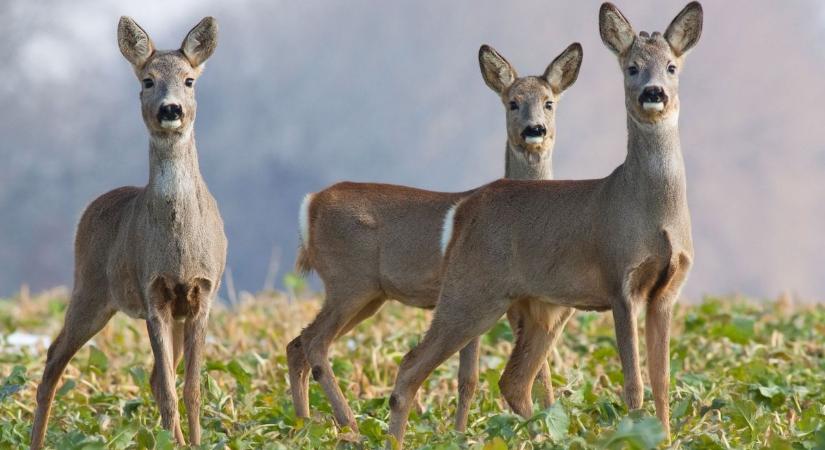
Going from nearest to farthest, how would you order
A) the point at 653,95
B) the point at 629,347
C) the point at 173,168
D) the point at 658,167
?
the point at 629,347, the point at 653,95, the point at 658,167, the point at 173,168

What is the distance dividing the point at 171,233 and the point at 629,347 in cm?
243

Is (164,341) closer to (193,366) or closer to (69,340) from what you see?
(193,366)

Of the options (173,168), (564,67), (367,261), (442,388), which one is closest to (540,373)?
(367,261)

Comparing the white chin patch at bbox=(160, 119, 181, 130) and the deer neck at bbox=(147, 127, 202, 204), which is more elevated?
the white chin patch at bbox=(160, 119, 181, 130)

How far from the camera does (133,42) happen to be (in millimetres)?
7141

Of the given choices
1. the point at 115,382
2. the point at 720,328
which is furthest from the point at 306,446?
the point at 720,328

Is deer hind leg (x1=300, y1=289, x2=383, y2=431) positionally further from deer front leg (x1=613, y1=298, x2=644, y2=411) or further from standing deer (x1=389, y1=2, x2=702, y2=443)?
deer front leg (x1=613, y1=298, x2=644, y2=411)

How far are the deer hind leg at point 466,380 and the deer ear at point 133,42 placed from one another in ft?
7.87

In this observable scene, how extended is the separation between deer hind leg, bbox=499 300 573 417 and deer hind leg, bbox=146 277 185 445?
178cm

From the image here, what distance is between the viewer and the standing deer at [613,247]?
651 cm

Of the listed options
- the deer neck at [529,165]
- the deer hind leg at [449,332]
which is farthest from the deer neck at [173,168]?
the deer neck at [529,165]

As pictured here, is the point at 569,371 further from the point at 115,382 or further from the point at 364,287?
the point at 115,382

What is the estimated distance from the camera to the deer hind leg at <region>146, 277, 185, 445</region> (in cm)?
684

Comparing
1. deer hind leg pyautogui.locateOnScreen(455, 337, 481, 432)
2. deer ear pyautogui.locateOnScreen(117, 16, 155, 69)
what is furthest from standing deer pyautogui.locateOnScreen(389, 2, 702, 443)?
deer ear pyautogui.locateOnScreen(117, 16, 155, 69)
